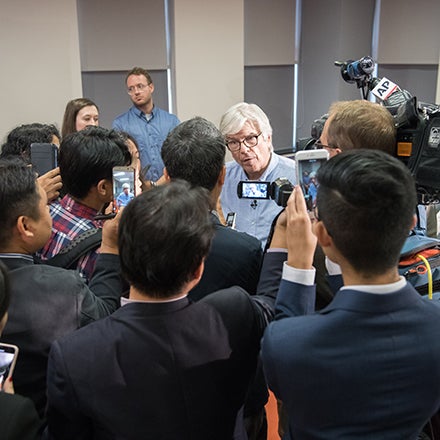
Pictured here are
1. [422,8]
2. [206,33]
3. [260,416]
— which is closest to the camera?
[260,416]

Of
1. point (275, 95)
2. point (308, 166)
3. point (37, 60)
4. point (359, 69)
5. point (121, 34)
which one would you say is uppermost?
point (121, 34)

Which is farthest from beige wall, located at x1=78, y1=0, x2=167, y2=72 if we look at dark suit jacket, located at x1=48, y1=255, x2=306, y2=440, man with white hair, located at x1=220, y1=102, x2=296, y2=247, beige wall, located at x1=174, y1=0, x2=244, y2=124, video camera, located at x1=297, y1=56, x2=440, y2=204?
dark suit jacket, located at x1=48, y1=255, x2=306, y2=440

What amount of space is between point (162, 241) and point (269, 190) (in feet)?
1.94

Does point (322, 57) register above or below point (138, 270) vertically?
above

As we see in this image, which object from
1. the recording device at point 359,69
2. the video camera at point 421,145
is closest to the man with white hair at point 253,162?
the recording device at point 359,69

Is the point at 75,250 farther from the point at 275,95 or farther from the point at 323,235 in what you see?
the point at 275,95

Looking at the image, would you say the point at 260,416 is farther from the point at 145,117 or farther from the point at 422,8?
the point at 422,8

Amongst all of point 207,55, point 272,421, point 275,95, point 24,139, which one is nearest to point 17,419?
point 272,421

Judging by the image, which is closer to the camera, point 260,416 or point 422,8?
point 260,416

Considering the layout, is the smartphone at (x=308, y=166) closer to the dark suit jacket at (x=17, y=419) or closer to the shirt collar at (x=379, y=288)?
the shirt collar at (x=379, y=288)

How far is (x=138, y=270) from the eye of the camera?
924 millimetres

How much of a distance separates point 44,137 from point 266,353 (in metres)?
2.29

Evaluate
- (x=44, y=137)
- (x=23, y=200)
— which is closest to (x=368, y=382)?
(x=23, y=200)

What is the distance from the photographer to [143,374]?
93 centimetres
